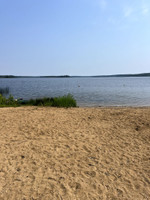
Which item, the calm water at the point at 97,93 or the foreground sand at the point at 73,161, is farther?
the calm water at the point at 97,93

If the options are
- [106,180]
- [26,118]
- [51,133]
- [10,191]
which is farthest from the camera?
[26,118]

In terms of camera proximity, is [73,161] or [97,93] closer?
[73,161]

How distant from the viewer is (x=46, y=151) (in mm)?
5391

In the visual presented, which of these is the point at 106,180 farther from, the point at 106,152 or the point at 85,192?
the point at 106,152

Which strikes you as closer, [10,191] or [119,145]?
[10,191]

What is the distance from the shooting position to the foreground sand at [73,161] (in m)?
3.58

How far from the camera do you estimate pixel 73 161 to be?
4785mm

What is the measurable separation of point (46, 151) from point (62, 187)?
1.85m

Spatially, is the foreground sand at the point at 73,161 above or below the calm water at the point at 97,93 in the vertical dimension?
below

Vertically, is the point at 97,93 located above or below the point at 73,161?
above

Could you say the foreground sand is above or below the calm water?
below

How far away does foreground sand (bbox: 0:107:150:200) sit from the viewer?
11.7ft

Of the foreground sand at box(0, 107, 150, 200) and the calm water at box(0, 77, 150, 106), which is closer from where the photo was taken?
the foreground sand at box(0, 107, 150, 200)

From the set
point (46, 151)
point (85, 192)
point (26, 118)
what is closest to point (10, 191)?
point (85, 192)
